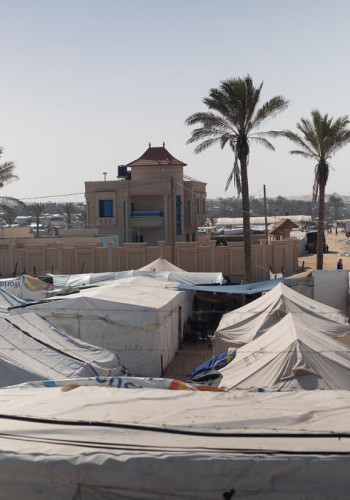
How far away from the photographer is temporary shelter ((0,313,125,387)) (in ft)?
31.0

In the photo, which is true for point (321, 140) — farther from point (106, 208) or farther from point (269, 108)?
point (106, 208)

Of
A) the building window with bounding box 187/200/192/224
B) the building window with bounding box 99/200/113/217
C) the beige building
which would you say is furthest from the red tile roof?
the building window with bounding box 99/200/113/217

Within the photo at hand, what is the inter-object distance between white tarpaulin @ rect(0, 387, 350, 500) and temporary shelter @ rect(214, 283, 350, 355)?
32.4 ft

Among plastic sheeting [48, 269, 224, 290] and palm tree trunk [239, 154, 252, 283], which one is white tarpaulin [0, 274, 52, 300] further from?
palm tree trunk [239, 154, 252, 283]

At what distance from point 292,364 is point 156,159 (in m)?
37.6

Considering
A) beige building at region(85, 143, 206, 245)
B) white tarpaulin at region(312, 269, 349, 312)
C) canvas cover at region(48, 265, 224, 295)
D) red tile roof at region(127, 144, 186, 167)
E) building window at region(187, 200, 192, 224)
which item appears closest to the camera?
white tarpaulin at region(312, 269, 349, 312)

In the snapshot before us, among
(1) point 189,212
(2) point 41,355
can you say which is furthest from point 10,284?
(1) point 189,212

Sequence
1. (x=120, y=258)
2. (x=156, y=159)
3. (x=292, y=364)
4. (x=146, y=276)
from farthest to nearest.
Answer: (x=156, y=159) < (x=120, y=258) < (x=146, y=276) < (x=292, y=364)

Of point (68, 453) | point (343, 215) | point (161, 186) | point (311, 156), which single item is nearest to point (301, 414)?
point (68, 453)

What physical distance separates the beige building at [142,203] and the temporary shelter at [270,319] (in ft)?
90.7

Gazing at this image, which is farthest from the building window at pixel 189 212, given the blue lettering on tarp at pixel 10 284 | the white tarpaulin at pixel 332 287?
the blue lettering on tarp at pixel 10 284

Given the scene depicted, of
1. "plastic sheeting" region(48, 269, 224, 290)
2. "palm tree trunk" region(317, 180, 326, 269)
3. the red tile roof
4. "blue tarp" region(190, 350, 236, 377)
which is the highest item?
the red tile roof

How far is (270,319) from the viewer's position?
15867mm

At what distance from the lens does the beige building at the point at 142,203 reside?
147 feet
